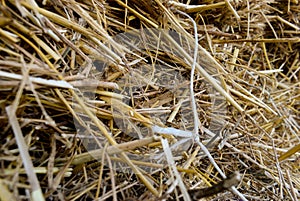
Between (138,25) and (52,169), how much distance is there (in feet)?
1.51

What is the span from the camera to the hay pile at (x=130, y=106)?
684 millimetres

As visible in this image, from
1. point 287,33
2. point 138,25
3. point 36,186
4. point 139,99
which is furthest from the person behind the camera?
point 287,33

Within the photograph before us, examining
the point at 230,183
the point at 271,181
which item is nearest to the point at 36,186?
the point at 230,183

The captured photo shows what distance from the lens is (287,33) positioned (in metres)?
1.33

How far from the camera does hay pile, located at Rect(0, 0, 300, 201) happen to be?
684mm

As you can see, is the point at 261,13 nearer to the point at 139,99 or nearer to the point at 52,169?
the point at 139,99

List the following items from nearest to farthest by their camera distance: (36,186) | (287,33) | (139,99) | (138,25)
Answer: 1. (36,186)
2. (139,99)
3. (138,25)
4. (287,33)

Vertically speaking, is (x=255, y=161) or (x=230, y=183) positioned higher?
(x=230, y=183)

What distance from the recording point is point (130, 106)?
86 cm

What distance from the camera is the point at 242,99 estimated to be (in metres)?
1.05

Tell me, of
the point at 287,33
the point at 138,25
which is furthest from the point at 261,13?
the point at 138,25

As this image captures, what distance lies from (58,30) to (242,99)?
528 millimetres

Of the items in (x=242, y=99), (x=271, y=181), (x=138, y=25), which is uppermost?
(x=138, y=25)

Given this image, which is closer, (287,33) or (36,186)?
(36,186)
